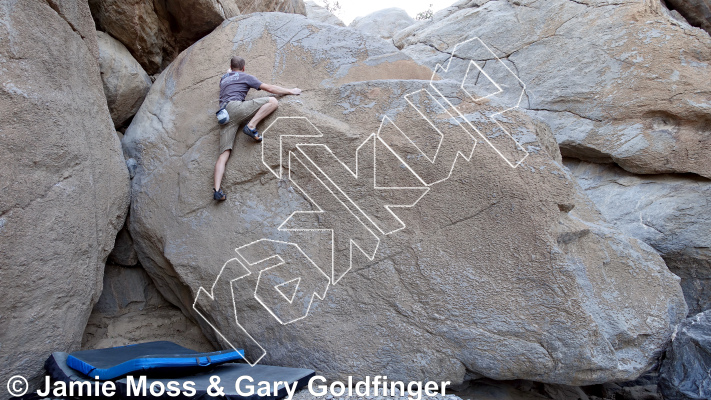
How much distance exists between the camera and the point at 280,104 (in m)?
3.05

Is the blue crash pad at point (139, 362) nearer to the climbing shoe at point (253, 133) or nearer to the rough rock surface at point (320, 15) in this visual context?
the climbing shoe at point (253, 133)

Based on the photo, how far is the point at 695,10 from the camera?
4.71 meters

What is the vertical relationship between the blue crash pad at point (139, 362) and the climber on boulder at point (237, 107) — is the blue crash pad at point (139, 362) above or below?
below

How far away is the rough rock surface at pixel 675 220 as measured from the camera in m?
3.43

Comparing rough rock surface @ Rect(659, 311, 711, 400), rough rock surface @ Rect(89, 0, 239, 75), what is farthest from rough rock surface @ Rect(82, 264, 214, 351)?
rough rock surface @ Rect(659, 311, 711, 400)

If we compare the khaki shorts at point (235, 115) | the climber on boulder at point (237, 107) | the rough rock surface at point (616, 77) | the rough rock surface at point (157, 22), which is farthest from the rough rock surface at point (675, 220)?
the rough rock surface at point (157, 22)

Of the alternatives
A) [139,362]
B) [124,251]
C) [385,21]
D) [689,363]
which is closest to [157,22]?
[124,251]

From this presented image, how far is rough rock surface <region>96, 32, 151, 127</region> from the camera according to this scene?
139 inches

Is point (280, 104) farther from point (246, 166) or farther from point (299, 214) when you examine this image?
point (299, 214)

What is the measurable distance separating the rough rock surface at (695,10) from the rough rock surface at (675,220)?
2.19 metres

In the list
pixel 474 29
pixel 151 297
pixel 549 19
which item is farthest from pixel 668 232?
pixel 151 297

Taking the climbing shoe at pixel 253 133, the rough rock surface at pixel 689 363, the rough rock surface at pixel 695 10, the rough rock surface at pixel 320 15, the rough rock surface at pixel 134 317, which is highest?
the rough rock surface at pixel 320 15

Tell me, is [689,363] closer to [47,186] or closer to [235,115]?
[235,115]

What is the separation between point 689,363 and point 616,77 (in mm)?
2516
